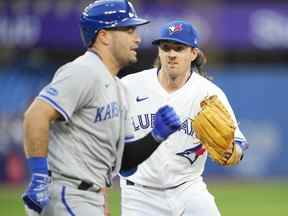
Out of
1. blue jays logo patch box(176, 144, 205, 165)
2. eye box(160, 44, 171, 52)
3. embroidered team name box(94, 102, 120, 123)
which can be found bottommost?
blue jays logo patch box(176, 144, 205, 165)

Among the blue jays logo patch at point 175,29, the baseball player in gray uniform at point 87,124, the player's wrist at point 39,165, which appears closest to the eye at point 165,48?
the blue jays logo patch at point 175,29

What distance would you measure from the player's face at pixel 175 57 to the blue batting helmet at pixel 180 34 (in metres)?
0.05

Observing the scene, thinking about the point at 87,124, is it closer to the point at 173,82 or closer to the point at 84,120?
the point at 84,120

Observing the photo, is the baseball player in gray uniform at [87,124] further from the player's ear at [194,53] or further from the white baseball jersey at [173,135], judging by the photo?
the player's ear at [194,53]

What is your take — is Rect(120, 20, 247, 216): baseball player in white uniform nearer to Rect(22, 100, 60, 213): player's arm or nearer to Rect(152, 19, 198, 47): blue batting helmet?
Rect(152, 19, 198, 47): blue batting helmet

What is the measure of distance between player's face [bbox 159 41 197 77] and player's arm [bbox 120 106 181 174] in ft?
5.72

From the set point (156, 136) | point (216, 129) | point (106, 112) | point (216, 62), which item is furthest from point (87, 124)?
point (216, 62)

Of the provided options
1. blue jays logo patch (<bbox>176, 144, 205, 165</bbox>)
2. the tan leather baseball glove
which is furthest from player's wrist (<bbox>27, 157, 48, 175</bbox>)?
blue jays logo patch (<bbox>176, 144, 205, 165</bbox>)

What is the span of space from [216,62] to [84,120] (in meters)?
16.1

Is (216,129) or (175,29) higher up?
(175,29)

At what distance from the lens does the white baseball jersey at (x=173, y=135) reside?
7.96m

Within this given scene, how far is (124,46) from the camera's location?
6223 mm

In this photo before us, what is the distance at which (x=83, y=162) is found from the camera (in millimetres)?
6051

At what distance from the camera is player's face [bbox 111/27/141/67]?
6223 millimetres
